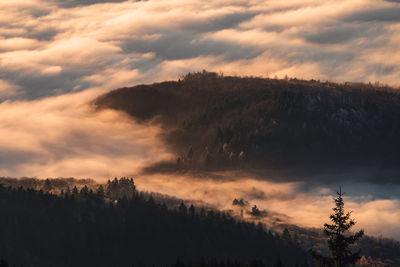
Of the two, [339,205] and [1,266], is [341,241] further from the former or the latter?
[1,266]

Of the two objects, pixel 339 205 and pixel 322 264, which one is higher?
pixel 339 205

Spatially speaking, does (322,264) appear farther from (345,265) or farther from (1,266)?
(1,266)

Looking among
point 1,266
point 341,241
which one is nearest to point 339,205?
point 341,241

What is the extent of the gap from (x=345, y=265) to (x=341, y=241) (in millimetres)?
3489

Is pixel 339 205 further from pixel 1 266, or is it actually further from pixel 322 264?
pixel 1 266

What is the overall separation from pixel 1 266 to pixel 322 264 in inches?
3938

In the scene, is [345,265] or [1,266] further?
[1,266]

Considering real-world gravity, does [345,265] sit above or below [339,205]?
below

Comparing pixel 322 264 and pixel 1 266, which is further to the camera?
pixel 1 266

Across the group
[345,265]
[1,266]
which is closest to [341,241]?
[345,265]

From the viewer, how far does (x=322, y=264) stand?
10681 cm

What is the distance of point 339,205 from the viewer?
353 feet

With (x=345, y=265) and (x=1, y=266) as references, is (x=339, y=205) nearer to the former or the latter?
(x=345, y=265)

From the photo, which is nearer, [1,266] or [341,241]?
[341,241]
